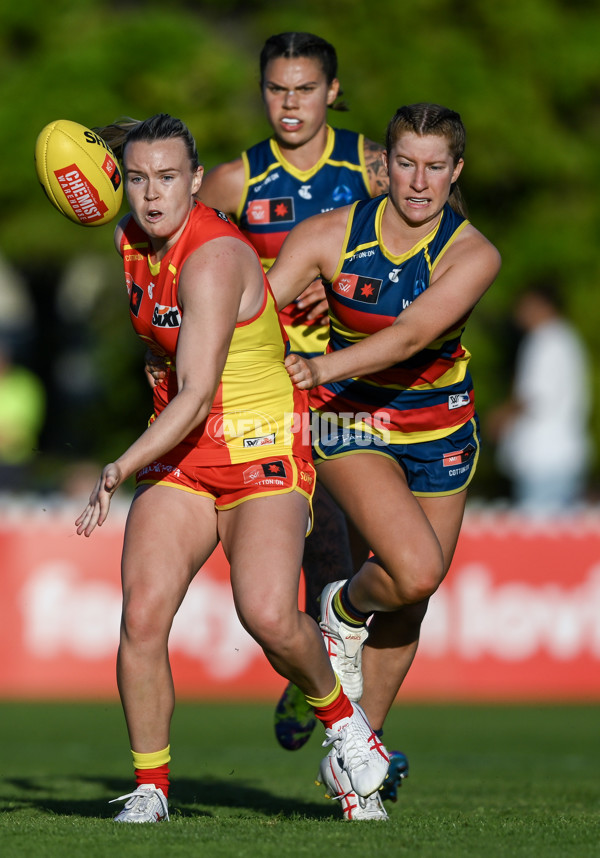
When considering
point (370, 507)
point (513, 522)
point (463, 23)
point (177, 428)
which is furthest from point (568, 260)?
A: point (177, 428)

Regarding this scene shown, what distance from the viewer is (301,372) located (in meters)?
5.19

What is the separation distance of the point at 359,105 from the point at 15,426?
4715 mm

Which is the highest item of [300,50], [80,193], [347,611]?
[300,50]

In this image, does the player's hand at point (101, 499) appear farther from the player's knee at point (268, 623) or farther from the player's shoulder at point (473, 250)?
the player's shoulder at point (473, 250)

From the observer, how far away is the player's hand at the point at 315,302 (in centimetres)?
627

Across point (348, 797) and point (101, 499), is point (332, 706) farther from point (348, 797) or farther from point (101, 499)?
point (101, 499)

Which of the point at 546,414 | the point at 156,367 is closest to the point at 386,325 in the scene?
the point at 156,367

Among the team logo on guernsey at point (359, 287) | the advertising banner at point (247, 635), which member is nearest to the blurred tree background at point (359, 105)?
the advertising banner at point (247, 635)

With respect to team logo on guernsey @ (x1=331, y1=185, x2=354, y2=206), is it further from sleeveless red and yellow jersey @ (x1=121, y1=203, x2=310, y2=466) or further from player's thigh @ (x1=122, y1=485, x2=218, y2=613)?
player's thigh @ (x1=122, y1=485, x2=218, y2=613)

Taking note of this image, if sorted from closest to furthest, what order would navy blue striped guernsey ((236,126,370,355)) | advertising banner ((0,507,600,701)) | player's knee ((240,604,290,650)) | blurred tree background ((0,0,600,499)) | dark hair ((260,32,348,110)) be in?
player's knee ((240,604,290,650))
dark hair ((260,32,348,110))
navy blue striped guernsey ((236,126,370,355))
advertising banner ((0,507,600,701))
blurred tree background ((0,0,600,499))

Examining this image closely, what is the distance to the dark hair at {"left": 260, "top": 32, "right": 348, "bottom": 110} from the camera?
261 inches

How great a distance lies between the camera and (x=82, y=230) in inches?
562

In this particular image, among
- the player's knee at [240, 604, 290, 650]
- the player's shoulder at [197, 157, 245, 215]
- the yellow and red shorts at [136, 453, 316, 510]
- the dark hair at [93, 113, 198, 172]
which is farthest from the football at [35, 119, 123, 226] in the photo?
the player's knee at [240, 604, 290, 650]

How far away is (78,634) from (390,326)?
6.26 m
